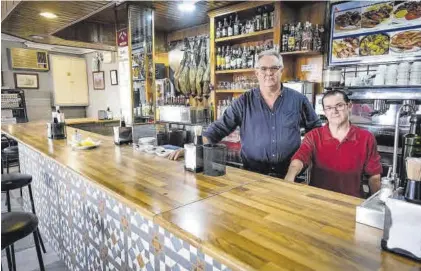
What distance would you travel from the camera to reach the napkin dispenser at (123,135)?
251 centimetres

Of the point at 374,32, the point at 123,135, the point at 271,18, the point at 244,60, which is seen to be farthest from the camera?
the point at 244,60

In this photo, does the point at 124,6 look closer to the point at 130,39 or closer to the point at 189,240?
the point at 130,39

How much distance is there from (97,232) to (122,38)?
3.50 meters

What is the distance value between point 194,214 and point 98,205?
837 millimetres

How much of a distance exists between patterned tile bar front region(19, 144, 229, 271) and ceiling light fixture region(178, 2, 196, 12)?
2.48m

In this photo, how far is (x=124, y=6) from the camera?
414 cm

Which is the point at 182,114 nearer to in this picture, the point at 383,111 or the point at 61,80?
the point at 383,111

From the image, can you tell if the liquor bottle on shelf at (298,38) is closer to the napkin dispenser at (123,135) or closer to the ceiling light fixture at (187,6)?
the ceiling light fixture at (187,6)

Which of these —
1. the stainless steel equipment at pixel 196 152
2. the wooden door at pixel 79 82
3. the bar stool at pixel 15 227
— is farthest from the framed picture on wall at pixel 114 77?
the stainless steel equipment at pixel 196 152

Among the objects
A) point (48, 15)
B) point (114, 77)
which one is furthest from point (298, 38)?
point (114, 77)

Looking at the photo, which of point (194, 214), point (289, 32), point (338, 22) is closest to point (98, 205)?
point (194, 214)

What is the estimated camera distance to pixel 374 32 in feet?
→ 10.2

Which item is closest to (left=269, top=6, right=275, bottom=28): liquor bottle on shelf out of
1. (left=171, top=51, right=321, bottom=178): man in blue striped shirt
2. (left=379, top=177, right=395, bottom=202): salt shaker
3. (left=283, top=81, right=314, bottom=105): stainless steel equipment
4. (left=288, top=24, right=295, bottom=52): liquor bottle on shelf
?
(left=288, top=24, right=295, bottom=52): liquor bottle on shelf

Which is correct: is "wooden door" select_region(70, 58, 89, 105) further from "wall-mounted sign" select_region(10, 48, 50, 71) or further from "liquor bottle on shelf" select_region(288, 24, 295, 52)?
"liquor bottle on shelf" select_region(288, 24, 295, 52)
